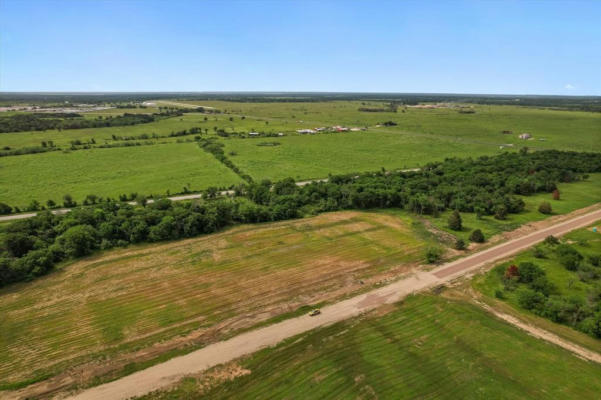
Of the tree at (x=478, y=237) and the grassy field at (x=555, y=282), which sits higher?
the tree at (x=478, y=237)

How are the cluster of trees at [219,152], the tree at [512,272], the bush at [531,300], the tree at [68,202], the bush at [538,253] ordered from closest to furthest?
the bush at [531,300], the tree at [512,272], the bush at [538,253], the tree at [68,202], the cluster of trees at [219,152]

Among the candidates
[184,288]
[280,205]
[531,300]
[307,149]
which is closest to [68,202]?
[184,288]

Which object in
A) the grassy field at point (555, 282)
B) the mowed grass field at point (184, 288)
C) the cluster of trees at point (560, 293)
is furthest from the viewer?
the cluster of trees at point (560, 293)

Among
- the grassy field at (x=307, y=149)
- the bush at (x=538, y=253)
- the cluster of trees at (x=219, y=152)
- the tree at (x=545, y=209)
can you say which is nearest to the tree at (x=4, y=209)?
the grassy field at (x=307, y=149)

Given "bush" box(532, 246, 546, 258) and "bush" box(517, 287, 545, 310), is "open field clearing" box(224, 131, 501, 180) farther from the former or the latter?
"bush" box(517, 287, 545, 310)

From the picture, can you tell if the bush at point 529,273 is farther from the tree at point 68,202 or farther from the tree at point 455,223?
the tree at point 68,202

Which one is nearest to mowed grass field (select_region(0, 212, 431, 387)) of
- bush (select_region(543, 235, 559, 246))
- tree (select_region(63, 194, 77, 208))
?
bush (select_region(543, 235, 559, 246))

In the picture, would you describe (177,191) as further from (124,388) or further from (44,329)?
(124,388)

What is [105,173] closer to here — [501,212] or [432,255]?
[432,255]
